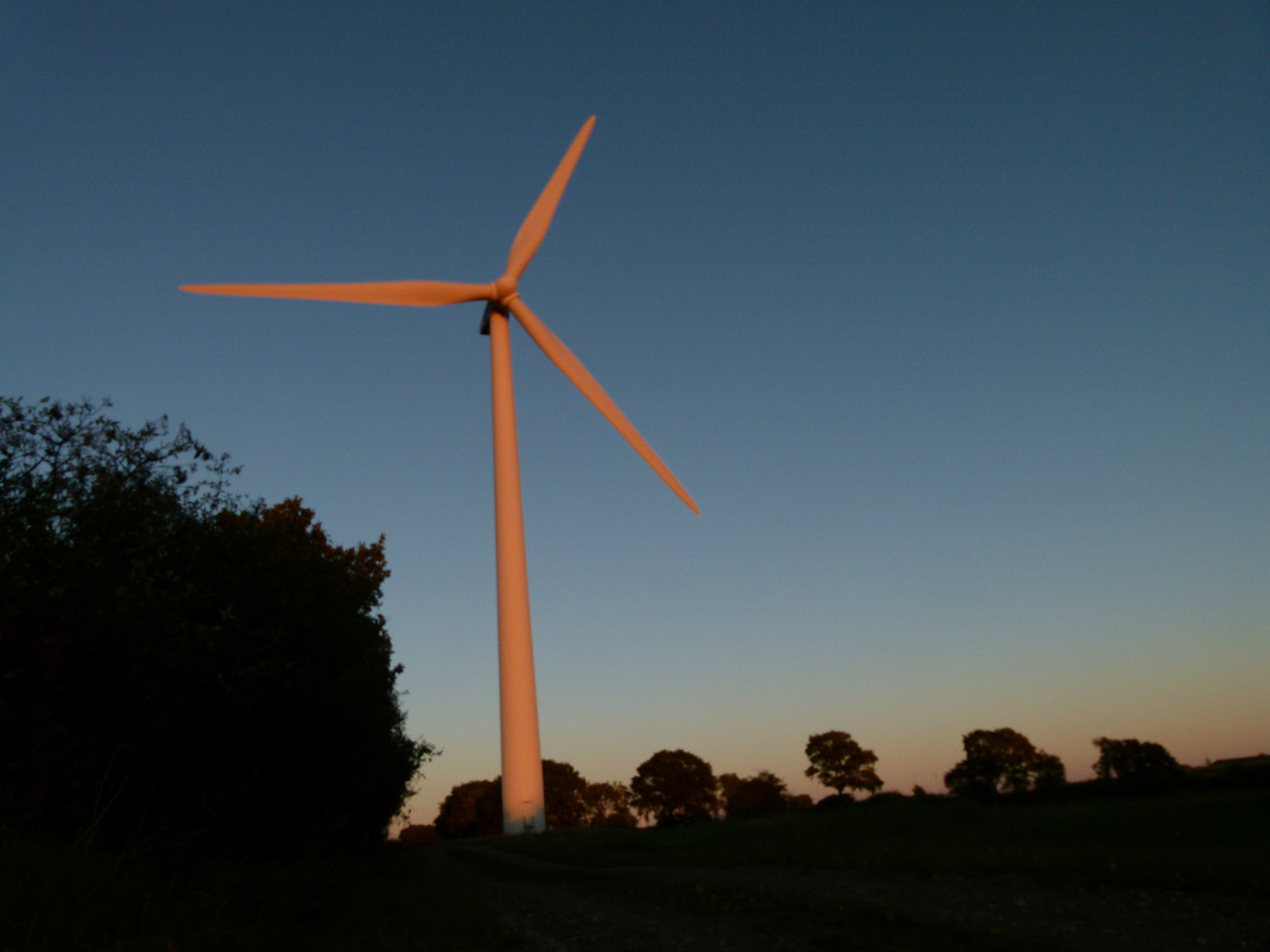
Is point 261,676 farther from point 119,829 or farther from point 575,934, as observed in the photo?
point 575,934

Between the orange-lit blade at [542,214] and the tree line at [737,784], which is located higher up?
the orange-lit blade at [542,214]

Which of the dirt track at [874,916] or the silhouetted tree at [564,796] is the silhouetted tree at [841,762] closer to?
the silhouetted tree at [564,796]

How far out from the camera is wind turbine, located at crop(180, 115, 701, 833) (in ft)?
131

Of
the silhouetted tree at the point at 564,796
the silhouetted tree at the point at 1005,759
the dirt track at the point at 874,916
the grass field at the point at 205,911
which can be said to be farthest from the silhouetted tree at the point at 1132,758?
the silhouetted tree at the point at 564,796

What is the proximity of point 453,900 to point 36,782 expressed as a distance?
31.0 ft

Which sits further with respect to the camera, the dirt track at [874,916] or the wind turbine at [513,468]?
the wind turbine at [513,468]

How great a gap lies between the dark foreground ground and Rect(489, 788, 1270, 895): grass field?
71mm

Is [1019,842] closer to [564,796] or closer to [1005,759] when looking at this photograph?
[1005,759]

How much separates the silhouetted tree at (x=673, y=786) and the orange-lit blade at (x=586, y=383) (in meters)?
70.6

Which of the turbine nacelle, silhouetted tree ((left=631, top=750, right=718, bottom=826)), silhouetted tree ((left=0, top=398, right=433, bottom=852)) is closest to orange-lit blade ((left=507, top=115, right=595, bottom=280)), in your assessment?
the turbine nacelle

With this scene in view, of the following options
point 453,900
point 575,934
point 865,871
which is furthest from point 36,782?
point 865,871

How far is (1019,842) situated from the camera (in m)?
18.1

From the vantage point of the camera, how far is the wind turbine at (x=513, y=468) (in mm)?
39875

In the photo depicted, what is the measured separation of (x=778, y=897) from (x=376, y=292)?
35.0 meters
